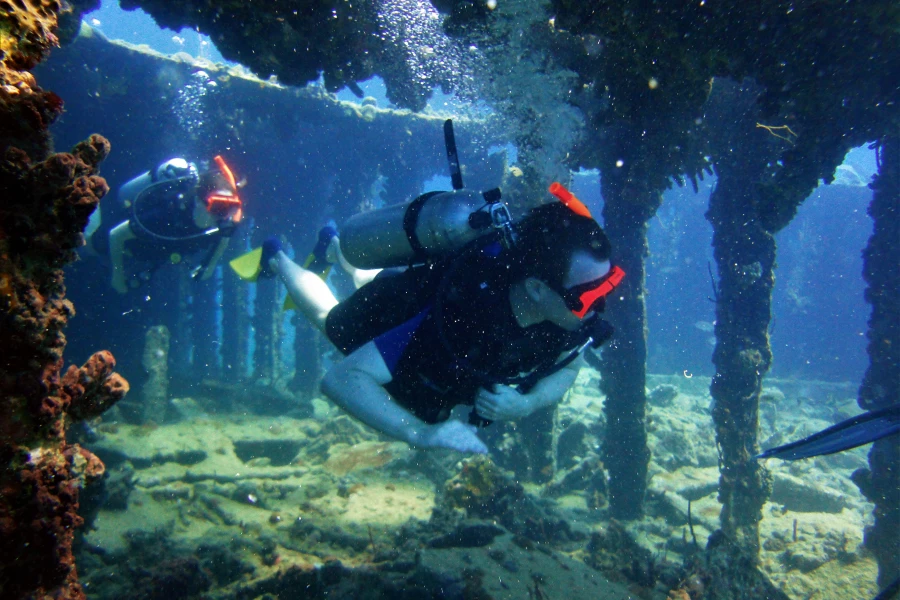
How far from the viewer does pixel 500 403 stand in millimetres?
2945

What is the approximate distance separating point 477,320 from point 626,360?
18.5ft

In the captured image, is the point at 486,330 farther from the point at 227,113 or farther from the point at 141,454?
the point at 227,113

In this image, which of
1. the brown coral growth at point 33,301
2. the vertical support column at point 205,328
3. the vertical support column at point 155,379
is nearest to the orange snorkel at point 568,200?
the brown coral growth at point 33,301

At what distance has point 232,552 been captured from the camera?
5.00 meters

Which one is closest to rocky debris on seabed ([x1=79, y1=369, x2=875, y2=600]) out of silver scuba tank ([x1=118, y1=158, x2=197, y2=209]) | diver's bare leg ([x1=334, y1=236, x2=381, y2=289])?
diver's bare leg ([x1=334, y1=236, x2=381, y2=289])

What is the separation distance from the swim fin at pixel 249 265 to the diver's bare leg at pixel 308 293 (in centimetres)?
53

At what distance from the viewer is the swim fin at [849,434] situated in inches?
116

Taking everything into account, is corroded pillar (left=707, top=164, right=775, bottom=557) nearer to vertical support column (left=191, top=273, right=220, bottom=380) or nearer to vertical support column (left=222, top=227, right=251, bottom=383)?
vertical support column (left=222, top=227, right=251, bottom=383)

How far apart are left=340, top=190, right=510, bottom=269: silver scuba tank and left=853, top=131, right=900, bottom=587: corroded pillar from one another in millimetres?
7428

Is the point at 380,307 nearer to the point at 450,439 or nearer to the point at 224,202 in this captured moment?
the point at 450,439

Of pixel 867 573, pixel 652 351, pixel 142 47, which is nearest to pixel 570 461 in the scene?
pixel 867 573

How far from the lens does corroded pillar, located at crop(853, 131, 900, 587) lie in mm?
6965

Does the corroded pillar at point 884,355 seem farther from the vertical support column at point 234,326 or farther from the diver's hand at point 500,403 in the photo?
the vertical support column at point 234,326

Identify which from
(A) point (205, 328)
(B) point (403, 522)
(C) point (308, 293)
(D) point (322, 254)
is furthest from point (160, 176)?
(A) point (205, 328)
